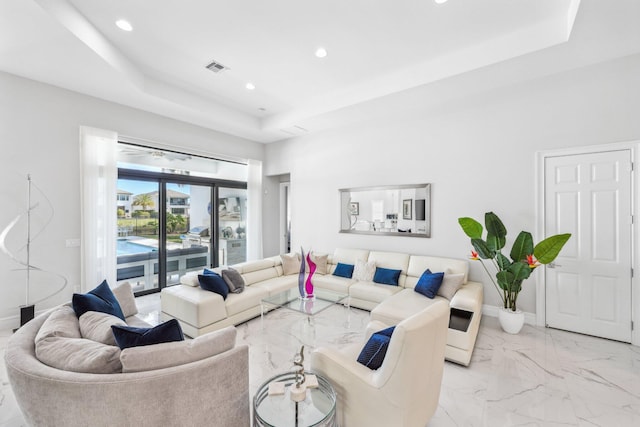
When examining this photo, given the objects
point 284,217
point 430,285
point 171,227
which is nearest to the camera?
point 430,285

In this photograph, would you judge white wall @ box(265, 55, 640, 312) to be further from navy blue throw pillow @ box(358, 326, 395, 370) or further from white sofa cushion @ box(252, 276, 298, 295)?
navy blue throw pillow @ box(358, 326, 395, 370)

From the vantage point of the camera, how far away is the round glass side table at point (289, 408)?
1.48m

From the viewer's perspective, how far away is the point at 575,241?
10.8 ft

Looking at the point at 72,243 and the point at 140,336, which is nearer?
the point at 140,336

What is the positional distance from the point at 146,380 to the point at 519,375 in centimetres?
298

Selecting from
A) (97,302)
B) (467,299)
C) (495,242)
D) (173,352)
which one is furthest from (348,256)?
(173,352)

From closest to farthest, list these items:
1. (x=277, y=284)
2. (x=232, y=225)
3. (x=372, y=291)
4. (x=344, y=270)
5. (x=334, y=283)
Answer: (x=372, y=291) → (x=277, y=284) → (x=334, y=283) → (x=344, y=270) → (x=232, y=225)

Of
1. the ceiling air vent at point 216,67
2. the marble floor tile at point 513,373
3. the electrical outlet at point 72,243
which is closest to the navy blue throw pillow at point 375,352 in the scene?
the marble floor tile at point 513,373

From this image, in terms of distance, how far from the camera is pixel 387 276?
4141 millimetres

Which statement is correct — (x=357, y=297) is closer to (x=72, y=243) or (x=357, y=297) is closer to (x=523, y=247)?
(x=523, y=247)

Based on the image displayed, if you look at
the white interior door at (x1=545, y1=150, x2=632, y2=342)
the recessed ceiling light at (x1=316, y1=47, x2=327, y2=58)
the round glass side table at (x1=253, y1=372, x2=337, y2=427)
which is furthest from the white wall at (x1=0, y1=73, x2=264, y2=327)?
the white interior door at (x1=545, y1=150, x2=632, y2=342)

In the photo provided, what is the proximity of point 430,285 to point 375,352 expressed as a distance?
2.06m

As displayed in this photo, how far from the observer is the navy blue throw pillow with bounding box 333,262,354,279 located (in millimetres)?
4520

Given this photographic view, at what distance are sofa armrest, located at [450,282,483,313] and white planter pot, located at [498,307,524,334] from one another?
0.39 meters
